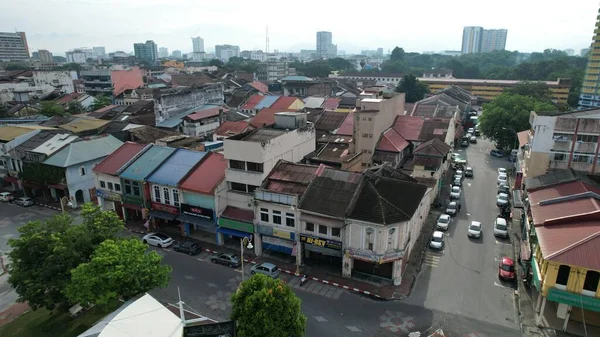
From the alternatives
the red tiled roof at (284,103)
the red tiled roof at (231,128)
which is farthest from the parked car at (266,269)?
the red tiled roof at (284,103)

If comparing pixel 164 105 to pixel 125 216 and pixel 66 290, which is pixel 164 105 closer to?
pixel 125 216

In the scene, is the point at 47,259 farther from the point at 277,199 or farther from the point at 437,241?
the point at 437,241

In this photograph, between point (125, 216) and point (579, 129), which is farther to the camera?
point (125, 216)

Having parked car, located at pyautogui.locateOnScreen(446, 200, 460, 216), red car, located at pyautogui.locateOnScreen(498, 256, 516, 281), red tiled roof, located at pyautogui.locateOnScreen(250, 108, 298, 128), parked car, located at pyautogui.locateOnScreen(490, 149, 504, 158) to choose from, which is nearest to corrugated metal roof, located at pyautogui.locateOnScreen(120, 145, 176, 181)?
red tiled roof, located at pyautogui.locateOnScreen(250, 108, 298, 128)

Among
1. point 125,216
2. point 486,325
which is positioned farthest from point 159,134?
point 486,325

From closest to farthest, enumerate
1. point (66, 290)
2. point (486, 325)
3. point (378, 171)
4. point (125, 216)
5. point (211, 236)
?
point (66, 290) → point (486, 325) → point (378, 171) → point (211, 236) → point (125, 216)

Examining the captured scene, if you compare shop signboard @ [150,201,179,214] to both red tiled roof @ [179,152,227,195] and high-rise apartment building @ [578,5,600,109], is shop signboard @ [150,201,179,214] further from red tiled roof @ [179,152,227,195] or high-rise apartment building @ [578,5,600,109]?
high-rise apartment building @ [578,5,600,109]
